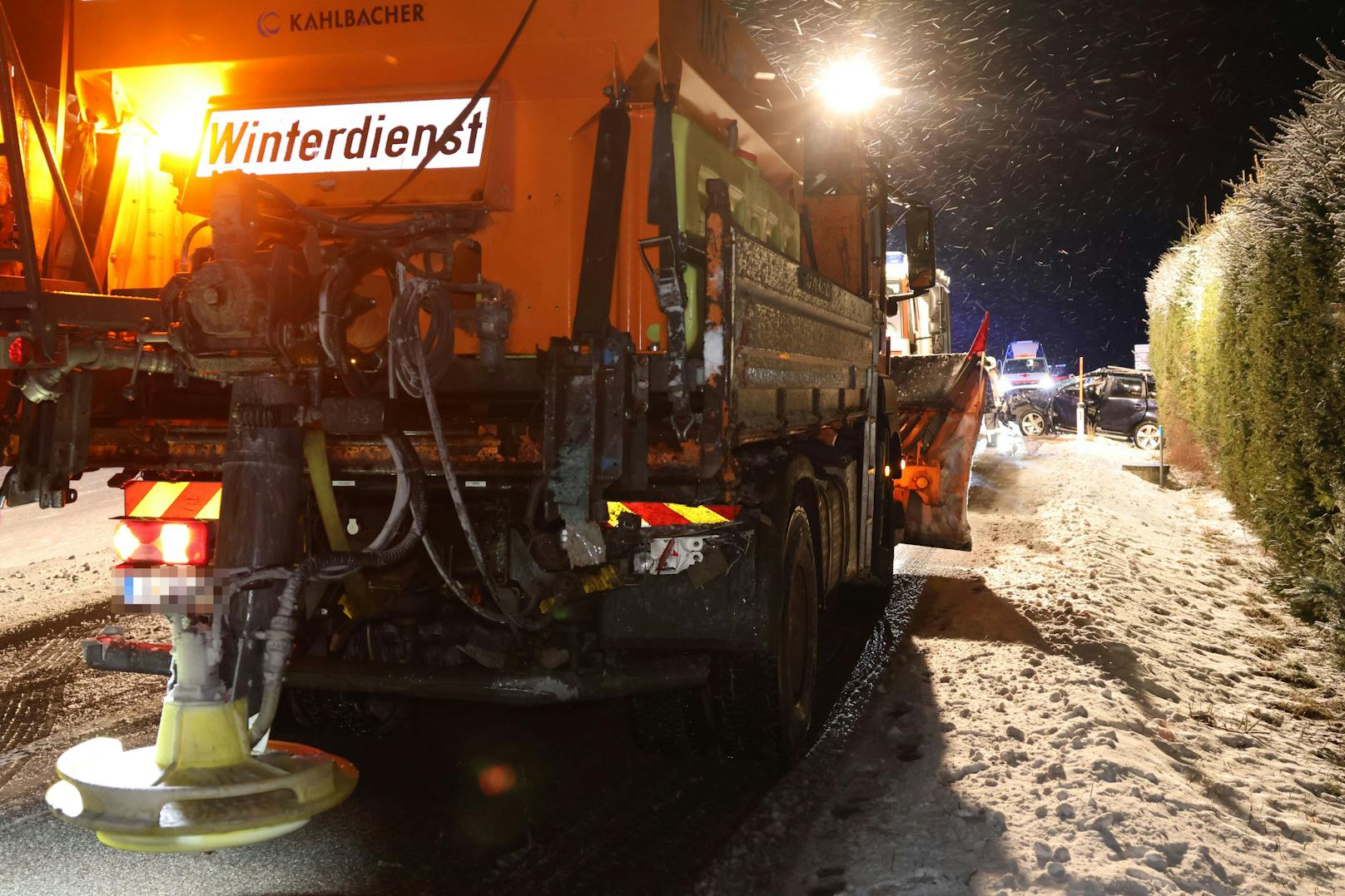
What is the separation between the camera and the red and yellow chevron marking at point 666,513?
145 inches

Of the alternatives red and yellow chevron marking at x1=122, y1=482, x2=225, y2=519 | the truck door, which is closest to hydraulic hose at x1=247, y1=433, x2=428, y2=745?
red and yellow chevron marking at x1=122, y1=482, x2=225, y2=519

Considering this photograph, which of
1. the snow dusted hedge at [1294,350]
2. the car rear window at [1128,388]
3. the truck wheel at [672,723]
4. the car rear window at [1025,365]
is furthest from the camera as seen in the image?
the car rear window at [1025,365]

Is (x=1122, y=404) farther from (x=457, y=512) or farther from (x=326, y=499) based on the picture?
(x=326, y=499)

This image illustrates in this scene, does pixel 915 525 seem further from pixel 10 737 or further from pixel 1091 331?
pixel 1091 331

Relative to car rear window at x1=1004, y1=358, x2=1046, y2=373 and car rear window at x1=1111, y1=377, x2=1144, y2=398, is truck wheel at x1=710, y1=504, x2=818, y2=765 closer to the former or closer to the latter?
car rear window at x1=1111, y1=377, x2=1144, y2=398

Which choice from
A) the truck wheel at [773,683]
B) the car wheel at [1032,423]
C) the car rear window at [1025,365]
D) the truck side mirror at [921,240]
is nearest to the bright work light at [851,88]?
the truck side mirror at [921,240]

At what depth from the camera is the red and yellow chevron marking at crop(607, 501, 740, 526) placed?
3.69 metres

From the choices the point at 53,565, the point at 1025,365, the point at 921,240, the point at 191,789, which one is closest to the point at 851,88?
the point at 921,240

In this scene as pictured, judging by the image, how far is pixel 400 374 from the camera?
3270 millimetres

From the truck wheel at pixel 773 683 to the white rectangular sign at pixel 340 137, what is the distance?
1.94 meters

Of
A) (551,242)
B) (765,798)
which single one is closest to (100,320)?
(551,242)

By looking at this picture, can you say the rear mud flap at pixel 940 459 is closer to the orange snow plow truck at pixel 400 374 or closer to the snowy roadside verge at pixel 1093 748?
the snowy roadside verge at pixel 1093 748

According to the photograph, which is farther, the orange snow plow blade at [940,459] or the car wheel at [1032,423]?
the car wheel at [1032,423]

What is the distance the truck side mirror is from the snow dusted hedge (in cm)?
238
